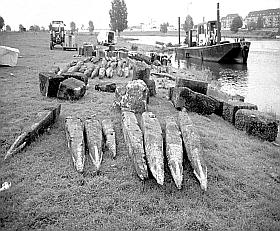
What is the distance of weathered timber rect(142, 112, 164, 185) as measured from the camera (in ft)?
16.3

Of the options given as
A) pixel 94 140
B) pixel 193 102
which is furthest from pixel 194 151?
pixel 193 102

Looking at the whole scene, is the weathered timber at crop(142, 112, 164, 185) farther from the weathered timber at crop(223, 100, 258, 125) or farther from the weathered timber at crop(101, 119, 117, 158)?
the weathered timber at crop(223, 100, 258, 125)

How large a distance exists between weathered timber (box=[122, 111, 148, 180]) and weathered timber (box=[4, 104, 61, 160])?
170 centimetres

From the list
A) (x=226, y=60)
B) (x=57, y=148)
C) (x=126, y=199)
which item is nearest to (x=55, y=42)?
(x=226, y=60)

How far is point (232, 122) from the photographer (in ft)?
28.6

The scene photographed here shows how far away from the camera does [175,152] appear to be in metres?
5.50

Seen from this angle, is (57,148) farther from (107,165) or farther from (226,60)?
(226,60)

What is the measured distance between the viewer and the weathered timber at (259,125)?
7652 millimetres

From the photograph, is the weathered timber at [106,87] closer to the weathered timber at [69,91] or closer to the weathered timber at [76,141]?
the weathered timber at [69,91]

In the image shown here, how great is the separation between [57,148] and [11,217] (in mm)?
2054

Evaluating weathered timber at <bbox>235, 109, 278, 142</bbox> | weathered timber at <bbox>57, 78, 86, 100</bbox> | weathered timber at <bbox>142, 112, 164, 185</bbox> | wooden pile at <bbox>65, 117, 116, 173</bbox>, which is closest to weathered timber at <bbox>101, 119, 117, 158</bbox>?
wooden pile at <bbox>65, 117, 116, 173</bbox>

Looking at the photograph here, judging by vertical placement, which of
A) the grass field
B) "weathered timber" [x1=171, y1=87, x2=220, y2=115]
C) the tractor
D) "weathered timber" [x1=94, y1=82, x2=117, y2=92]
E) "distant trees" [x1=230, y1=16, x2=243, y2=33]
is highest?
"distant trees" [x1=230, y1=16, x2=243, y2=33]

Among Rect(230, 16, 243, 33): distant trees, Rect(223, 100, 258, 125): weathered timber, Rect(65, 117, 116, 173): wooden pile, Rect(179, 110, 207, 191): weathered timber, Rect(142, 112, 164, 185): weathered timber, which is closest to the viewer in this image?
Rect(142, 112, 164, 185): weathered timber

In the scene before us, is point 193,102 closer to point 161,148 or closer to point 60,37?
point 161,148
